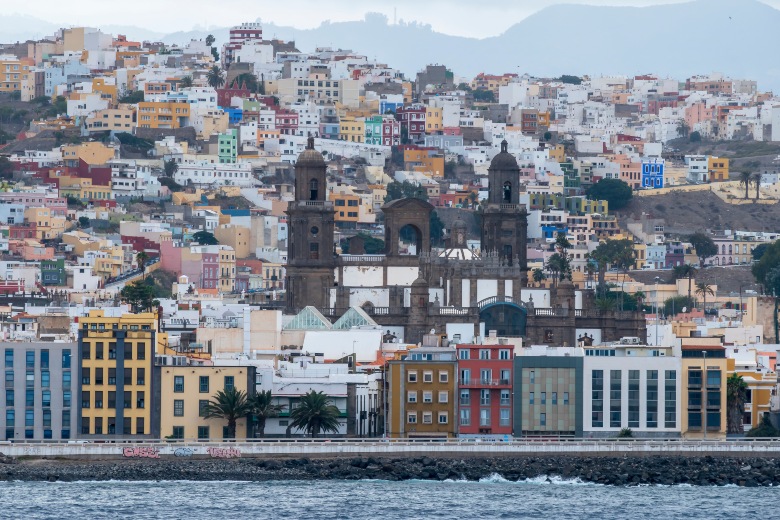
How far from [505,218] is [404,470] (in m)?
45.4

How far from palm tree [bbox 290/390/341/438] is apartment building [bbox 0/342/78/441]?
7598 mm

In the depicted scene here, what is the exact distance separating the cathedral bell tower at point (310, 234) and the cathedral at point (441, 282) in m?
0.05

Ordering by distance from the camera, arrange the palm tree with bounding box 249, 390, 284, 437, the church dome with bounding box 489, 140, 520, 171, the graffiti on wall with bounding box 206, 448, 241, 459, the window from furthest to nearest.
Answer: the church dome with bounding box 489, 140, 520, 171 < the window < the palm tree with bounding box 249, 390, 284, 437 < the graffiti on wall with bounding box 206, 448, 241, 459

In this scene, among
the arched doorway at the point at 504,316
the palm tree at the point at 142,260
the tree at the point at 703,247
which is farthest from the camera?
the tree at the point at 703,247

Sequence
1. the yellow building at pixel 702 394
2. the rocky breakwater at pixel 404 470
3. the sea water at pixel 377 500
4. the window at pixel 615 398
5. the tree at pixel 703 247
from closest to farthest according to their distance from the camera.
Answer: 1. the sea water at pixel 377 500
2. the rocky breakwater at pixel 404 470
3. the window at pixel 615 398
4. the yellow building at pixel 702 394
5. the tree at pixel 703 247

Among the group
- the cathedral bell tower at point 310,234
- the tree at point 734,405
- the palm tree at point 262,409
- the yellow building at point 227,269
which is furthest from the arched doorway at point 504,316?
the yellow building at point 227,269

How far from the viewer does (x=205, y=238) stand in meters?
178

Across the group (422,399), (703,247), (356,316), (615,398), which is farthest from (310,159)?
(703,247)

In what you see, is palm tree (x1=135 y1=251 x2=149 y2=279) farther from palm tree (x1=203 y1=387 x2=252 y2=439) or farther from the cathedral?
palm tree (x1=203 y1=387 x2=252 y2=439)

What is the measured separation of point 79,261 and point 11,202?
19.3 meters

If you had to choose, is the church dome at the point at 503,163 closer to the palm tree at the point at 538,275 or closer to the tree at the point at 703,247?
the palm tree at the point at 538,275

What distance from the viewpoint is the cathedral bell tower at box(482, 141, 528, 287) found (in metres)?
134

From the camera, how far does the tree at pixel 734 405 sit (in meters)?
98.1

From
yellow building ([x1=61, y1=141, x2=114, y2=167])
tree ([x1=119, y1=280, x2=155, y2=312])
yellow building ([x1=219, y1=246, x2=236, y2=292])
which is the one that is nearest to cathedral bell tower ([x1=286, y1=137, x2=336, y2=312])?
tree ([x1=119, y1=280, x2=155, y2=312])
